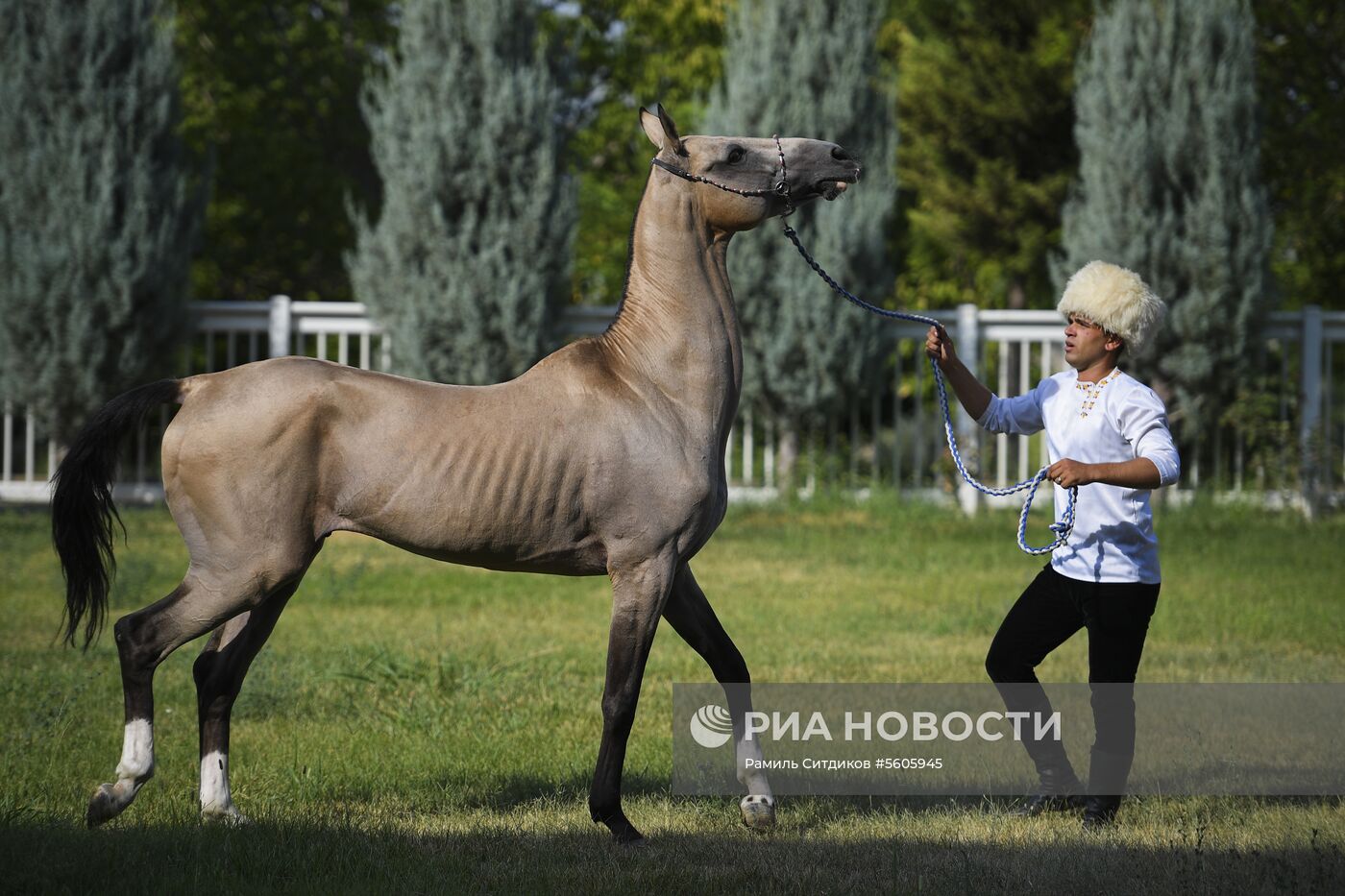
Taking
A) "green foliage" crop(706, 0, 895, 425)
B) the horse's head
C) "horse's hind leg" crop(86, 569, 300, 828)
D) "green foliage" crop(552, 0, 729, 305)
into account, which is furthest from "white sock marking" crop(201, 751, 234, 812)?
"green foliage" crop(552, 0, 729, 305)

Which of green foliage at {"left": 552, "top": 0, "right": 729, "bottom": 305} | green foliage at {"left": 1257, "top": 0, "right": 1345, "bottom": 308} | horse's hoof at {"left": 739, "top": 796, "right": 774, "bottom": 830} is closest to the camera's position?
horse's hoof at {"left": 739, "top": 796, "right": 774, "bottom": 830}

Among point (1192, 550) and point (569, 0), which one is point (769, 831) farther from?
point (569, 0)

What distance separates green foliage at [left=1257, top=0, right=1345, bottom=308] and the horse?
61.8 ft

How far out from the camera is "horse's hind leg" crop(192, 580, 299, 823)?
15.6ft

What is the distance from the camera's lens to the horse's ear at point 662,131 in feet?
15.1

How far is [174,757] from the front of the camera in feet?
18.9

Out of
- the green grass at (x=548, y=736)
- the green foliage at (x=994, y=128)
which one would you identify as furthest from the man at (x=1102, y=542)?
the green foliage at (x=994, y=128)

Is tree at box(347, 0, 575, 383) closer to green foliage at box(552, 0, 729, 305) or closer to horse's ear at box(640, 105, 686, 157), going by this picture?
horse's ear at box(640, 105, 686, 157)

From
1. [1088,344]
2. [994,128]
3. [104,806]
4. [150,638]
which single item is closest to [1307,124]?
[994,128]

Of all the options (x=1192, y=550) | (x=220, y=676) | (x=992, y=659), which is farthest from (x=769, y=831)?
(x=1192, y=550)

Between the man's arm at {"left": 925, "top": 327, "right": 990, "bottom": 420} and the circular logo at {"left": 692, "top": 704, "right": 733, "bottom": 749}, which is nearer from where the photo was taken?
the man's arm at {"left": 925, "top": 327, "right": 990, "bottom": 420}

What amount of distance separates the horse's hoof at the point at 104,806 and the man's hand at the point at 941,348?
3.21m

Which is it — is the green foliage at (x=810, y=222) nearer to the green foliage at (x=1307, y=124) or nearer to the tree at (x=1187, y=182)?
the tree at (x=1187, y=182)

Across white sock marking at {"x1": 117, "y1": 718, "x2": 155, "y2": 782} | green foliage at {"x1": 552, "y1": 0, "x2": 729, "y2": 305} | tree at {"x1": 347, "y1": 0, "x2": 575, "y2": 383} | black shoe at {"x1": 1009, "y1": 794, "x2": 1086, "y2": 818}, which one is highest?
green foliage at {"x1": 552, "y1": 0, "x2": 729, "y2": 305}
